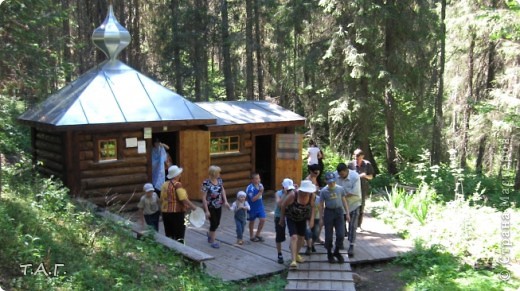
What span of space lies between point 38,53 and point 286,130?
6959mm

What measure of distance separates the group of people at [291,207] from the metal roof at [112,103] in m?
2.89

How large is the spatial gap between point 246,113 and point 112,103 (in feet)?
13.5

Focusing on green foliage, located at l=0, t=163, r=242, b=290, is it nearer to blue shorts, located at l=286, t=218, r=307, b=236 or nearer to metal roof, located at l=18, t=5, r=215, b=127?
blue shorts, located at l=286, t=218, r=307, b=236

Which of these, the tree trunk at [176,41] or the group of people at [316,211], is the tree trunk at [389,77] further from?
the tree trunk at [176,41]

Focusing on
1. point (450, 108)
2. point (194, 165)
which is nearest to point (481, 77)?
point (450, 108)

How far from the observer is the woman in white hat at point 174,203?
8297 mm

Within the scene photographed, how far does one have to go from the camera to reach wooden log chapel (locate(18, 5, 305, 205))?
10.7m

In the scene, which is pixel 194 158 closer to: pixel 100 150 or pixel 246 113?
pixel 246 113

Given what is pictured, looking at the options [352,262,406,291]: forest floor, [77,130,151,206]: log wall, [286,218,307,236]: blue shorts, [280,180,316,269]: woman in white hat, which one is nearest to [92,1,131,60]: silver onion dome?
[77,130,151,206]: log wall

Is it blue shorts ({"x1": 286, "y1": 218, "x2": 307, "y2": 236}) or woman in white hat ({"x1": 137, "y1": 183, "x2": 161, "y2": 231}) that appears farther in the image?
woman in white hat ({"x1": 137, "y1": 183, "x2": 161, "y2": 231})

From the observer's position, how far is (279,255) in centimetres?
854

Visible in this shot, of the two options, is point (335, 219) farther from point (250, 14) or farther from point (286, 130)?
point (250, 14)

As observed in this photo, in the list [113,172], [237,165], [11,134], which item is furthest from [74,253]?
[11,134]

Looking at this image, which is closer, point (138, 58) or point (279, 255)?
point (279, 255)
